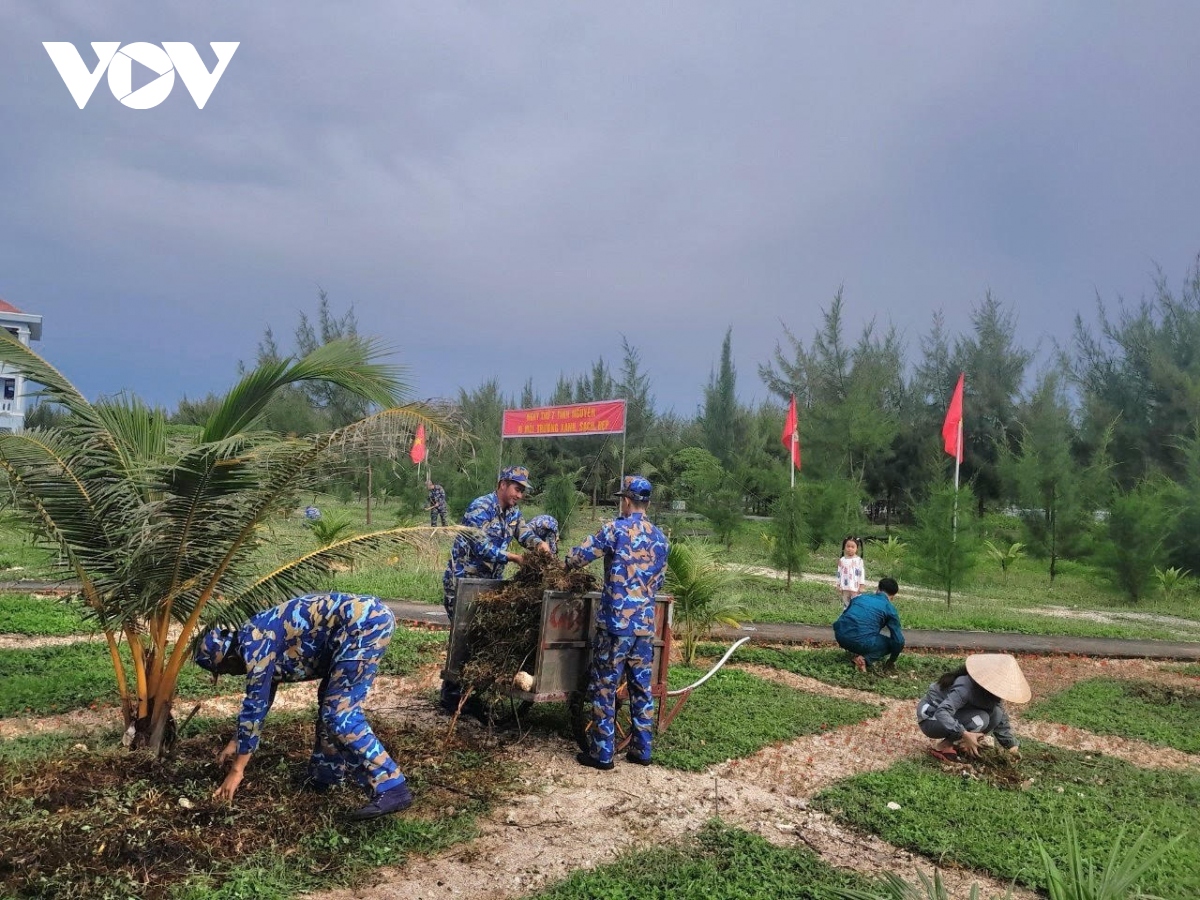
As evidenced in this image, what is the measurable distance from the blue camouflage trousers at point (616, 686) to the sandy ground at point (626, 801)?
0.62 feet

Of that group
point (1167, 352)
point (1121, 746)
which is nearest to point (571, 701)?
point (1121, 746)

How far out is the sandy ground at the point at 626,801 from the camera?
4160 millimetres

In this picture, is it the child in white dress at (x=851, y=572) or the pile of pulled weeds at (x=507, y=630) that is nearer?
the pile of pulled weeds at (x=507, y=630)

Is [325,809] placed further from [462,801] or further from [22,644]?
[22,644]

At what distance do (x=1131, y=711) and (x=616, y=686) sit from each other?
A: 19.4 feet

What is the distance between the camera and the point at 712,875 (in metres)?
4.16

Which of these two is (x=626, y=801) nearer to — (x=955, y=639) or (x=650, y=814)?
(x=650, y=814)

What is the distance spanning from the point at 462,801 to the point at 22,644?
252 inches

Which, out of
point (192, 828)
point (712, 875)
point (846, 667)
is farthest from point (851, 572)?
point (192, 828)

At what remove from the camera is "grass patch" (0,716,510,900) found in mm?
3719

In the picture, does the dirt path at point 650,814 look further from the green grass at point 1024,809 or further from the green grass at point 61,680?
the green grass at point 61,680

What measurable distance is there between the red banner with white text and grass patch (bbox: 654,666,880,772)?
970 cm

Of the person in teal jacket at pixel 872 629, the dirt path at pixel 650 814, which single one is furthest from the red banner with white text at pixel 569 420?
the dirt path at pixel 650 814

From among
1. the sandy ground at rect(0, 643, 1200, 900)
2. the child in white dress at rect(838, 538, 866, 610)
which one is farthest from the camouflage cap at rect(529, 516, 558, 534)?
the child in white dress at rect(838, 538, 866, 610)
